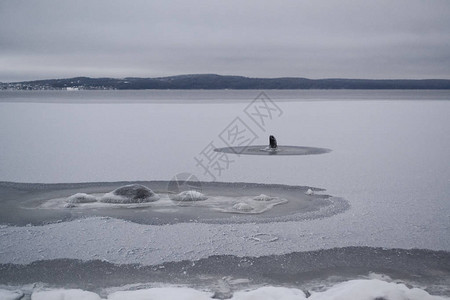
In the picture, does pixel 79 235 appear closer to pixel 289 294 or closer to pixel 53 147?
pixel 289 294

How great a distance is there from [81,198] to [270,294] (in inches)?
197

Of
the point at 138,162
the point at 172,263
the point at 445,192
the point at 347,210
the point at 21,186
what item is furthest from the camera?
the point at 138,162

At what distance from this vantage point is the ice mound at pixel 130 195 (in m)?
8.96

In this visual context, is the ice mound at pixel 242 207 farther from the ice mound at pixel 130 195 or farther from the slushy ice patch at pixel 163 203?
the ice mound at pixel 130 195

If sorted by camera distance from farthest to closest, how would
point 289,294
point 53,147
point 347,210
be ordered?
point 53,147, point 347,210, point 289,294

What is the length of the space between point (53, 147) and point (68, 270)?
1206cm

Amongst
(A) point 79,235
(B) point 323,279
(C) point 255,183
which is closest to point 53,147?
(C) point 255,183

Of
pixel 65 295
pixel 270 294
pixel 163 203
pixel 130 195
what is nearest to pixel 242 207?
pixel 163 203

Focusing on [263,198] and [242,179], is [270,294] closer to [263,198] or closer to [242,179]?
[263,198]

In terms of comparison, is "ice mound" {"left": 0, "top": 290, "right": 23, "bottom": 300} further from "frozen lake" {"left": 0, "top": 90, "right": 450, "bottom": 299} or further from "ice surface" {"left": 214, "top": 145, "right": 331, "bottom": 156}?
"ice surface" {"left": 214, "top": 145, "right": 331, "bottom": 156}

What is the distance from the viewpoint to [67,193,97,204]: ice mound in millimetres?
8828

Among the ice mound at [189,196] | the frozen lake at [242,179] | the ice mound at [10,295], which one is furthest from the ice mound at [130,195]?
the ice mound at [10,295]

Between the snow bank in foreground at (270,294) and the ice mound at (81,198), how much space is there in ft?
12.4

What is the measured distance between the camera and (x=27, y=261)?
6062 mm
